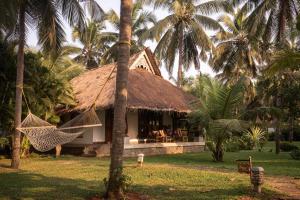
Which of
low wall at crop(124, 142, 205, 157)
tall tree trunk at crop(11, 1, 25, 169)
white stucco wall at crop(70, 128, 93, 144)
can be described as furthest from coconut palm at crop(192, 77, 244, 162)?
tall tree trunk at crop(11, 1, 25, 169)

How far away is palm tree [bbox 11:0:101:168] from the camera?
11898 millimetres

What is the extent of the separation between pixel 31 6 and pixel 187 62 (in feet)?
47.4

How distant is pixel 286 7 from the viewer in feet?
55.9

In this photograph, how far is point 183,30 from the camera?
23516 mm

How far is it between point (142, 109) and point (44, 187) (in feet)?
28.2

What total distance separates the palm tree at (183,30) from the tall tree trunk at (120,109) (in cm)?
→ 1573

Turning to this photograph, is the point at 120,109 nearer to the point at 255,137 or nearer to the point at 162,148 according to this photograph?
the point at 162,148

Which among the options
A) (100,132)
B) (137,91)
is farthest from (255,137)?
(100,132)

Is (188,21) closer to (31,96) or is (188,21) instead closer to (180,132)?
(180,132)

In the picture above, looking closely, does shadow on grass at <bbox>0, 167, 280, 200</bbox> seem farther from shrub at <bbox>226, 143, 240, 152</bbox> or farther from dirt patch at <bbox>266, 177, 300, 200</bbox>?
shrub at <bbox>226, 143, 240, 152</bbox>

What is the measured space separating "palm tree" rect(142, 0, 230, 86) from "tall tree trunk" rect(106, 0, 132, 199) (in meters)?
15.7

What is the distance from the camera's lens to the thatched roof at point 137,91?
16016 mm

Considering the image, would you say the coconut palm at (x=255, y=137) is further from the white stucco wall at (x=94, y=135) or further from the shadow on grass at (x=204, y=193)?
the shadow on grass at (x=204, y=193)

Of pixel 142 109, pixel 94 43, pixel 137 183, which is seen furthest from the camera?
pixel 94 43
